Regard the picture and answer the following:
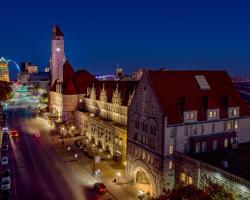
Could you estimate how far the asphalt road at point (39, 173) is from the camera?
57875 millimetres

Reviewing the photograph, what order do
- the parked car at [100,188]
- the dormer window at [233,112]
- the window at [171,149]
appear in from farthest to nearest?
1. the dormer window at [233,112]
2. the parked car at [100,188]
3. the window at [171,149]

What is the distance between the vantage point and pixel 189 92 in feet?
198

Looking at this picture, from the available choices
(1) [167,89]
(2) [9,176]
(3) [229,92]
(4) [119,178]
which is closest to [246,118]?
(3) [229,92]

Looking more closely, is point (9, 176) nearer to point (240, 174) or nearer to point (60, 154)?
point (60, 154)

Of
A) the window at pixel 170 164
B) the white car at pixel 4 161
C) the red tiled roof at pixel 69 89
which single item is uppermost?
the red tiled roof at pixel 69 89

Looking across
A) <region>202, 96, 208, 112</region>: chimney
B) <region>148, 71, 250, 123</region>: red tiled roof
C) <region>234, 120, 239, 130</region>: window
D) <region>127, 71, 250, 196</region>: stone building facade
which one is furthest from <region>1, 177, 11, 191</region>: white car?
<region>234, 120, 239, 130</region>: window

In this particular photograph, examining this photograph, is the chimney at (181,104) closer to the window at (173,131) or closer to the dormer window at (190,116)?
the dormer window at (190,116)

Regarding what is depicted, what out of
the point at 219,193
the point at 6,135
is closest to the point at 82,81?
the point at 6,135

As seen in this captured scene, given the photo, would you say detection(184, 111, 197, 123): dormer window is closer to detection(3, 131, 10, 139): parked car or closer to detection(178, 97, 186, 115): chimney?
detection(178, 97, 186, 115): chimney

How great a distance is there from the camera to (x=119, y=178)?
6569cm

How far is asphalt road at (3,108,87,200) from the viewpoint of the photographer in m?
57.9

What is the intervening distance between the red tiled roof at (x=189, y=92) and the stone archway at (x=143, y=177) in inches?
439

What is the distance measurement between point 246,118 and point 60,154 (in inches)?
1756

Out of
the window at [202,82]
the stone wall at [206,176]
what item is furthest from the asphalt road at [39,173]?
the window at [202,82]
